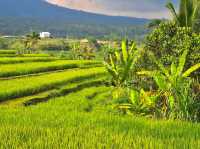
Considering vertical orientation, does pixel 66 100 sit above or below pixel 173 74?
below

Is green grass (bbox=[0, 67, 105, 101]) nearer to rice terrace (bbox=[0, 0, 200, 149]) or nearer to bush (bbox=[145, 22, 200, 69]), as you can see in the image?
rice terrace (bbox=[0, 0, 200, 149])

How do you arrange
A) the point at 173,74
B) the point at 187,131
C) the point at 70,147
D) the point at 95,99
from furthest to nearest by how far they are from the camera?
the point at 95,99 < the point at 173,74 < the point at 187,131 < the point at 70,147

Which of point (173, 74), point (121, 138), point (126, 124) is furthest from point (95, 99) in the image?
point (121, 138)

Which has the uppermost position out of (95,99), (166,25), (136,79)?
(166,25)

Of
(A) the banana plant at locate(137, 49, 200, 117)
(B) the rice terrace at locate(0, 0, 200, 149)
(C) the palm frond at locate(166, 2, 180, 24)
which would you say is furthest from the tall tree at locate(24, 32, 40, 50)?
(A) the banana plant at locate(137, 49, 200, 117)

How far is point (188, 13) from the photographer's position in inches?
738

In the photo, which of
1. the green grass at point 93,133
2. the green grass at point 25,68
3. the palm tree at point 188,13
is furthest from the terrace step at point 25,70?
the green grass at point 93,133

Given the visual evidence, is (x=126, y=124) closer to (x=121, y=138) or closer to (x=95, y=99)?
(x=121, y=138)

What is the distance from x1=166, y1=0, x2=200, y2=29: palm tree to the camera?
1869 cm

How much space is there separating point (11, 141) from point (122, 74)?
10.9 metres

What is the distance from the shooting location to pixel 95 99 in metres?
22.6

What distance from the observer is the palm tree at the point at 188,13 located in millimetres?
18688

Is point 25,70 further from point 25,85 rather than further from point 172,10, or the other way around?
point 172,10

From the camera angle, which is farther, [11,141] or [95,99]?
[95,99]
